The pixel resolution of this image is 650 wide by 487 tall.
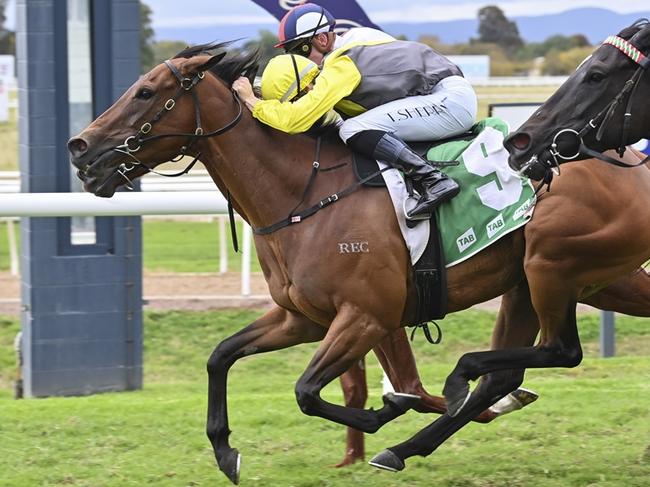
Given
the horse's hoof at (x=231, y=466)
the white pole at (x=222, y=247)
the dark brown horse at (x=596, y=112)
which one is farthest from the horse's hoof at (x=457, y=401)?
the white pole at (x=222, y=247)

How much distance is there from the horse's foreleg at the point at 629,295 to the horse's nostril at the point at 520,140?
122 centimetres

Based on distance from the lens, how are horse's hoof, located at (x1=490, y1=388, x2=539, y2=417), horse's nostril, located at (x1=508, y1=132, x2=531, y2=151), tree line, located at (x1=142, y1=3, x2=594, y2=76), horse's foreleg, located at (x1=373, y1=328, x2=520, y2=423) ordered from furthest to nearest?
tree line, located at (x1=142, y1=3, x2=594, y2=76) → horse's hoof, located at (x1=490, y1=388, x2=539, y2=417) → horse's foreleg, located at (x1=373, y1=328, x2=520, y2=423) → horse's nostril, located at (x1=508, y1=132, x2=531, y2=151)

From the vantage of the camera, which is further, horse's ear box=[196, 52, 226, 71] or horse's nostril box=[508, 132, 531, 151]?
horse's ear box=[196, 52, 226, 71]

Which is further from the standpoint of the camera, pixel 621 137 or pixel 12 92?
pixel 12 92

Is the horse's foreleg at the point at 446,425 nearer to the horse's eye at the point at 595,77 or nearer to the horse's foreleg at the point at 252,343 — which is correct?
the horse's foreleg at the point at 252,343

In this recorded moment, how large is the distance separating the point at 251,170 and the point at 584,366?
11.5 feet

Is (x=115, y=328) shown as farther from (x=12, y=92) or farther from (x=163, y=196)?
(x=12, y=92)

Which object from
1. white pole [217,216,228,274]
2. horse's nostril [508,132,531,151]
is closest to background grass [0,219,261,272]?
white pole [217,216,228,274]

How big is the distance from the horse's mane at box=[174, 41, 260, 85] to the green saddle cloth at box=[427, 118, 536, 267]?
3.27ft

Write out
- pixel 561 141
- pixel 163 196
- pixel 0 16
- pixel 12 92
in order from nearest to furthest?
pixel 561 141, pixel 163 196, pixel 12 92, pixel 0 16

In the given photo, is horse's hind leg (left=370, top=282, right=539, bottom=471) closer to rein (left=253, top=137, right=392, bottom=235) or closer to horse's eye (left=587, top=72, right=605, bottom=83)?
rein (left=253, top=137, right=392, bottom=235)

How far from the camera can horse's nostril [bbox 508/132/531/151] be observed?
15.5ft

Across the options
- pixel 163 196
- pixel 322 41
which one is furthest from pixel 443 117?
pixel 163 196

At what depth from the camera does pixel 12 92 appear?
2906 centimetres
